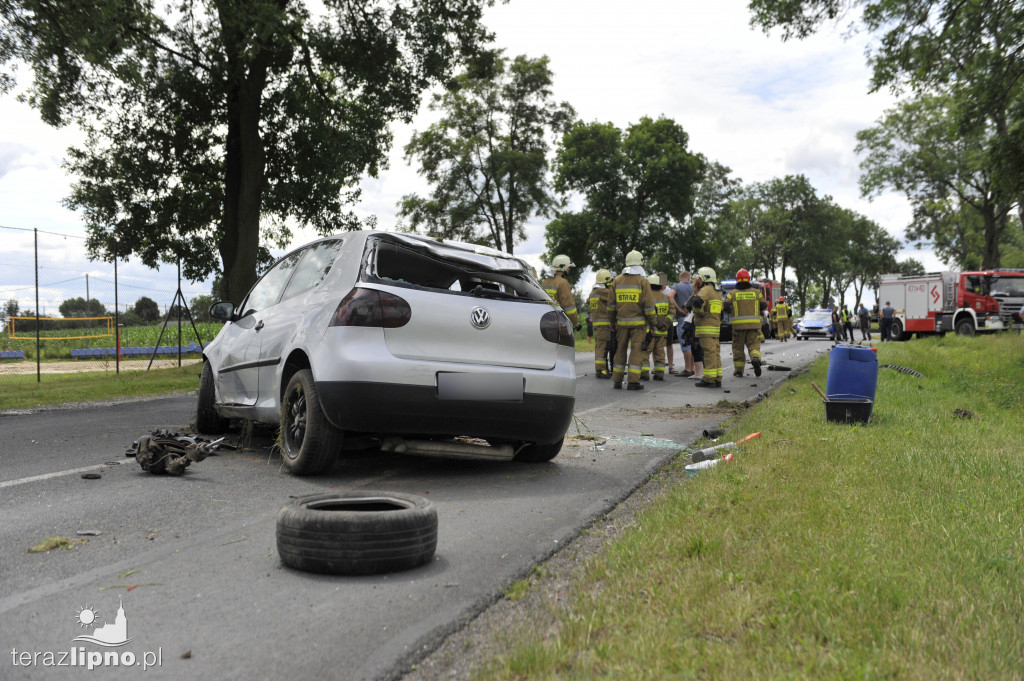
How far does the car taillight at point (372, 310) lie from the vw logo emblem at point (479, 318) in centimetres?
44

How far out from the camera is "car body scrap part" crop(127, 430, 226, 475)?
578 centimetres

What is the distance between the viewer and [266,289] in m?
7.01

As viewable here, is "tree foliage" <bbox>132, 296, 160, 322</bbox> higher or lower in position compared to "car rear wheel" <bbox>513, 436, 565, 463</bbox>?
higher

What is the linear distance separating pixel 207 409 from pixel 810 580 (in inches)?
231

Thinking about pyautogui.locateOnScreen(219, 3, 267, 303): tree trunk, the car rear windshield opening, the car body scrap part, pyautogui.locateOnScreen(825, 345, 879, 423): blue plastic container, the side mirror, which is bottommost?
the car body scrap part

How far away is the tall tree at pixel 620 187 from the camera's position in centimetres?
4853

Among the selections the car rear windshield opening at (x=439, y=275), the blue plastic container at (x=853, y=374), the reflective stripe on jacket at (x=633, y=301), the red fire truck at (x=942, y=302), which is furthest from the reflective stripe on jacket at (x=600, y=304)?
the red fire truck at (x=942, y=302)

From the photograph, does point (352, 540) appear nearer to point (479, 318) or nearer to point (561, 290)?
point (479, 318)

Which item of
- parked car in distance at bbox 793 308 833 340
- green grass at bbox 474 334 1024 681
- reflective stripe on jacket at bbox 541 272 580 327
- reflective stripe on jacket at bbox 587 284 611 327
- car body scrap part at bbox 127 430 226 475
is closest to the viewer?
green grass at bbox 474 334 1024 681

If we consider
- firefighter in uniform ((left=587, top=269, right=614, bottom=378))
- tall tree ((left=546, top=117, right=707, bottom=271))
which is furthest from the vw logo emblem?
tall tree ((left=546, top=117, right=707, bottom=271))

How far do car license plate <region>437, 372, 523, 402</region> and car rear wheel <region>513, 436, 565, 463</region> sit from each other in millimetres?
756

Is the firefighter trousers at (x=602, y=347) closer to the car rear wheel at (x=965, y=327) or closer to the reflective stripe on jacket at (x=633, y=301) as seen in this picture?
the reflective stripe on jacket at (x=633, y=301)

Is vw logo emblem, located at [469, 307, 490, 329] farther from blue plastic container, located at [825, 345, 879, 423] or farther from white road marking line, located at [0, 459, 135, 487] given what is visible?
blue plastic container, located at [825, 345, 879, 423]

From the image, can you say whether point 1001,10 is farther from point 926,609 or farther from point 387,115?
point 926,609
